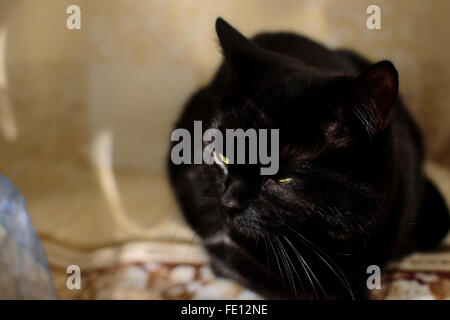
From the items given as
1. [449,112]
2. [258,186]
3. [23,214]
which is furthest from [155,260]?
[449,112]

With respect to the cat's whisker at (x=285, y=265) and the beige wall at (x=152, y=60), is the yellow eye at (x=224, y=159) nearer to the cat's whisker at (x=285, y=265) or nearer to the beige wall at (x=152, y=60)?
the cat's whisker at (x=285, y=265)

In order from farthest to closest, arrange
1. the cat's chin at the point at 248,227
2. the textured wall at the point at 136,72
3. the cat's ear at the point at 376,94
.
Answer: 1. the textured wall at the point at 136,72
2. the cat's chin at the point at 248,227
3. the cat's ear at the point at 376,94

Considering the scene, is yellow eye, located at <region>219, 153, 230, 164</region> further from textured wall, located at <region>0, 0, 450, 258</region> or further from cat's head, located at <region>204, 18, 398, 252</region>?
textured wall, located at <region>0, 0, 450, 258</region>

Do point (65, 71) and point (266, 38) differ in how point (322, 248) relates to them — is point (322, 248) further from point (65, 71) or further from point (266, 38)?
point (65, 71)

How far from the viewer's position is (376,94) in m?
0.76

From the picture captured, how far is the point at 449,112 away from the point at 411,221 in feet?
1.69

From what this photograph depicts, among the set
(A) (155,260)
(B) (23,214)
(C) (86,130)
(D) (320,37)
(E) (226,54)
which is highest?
(D) (320,37)

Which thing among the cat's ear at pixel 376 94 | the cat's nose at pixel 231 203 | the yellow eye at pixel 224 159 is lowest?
the cat's nose at pixel 231 203

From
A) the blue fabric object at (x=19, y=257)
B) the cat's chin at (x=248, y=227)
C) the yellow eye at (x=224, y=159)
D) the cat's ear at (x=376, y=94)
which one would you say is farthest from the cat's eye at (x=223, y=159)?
the blue fabric object at (x=19, y=257)

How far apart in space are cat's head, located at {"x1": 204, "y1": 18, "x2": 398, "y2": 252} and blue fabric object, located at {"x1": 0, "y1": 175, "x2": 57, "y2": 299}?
38 cm

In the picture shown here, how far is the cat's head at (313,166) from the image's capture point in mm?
806

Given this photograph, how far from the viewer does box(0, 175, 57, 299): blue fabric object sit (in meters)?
0.86

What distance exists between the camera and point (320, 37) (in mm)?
1497

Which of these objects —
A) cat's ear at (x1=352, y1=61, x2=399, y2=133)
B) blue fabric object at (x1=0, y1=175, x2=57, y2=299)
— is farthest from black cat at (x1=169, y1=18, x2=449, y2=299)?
blue fabric object at (x1=0, y1=175, x2=57, y2=299)
